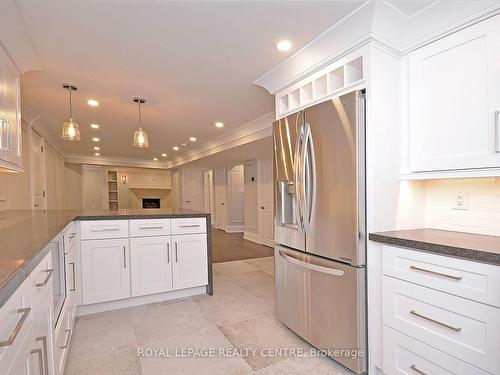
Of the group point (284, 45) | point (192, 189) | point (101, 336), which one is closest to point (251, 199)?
point (192, 189)

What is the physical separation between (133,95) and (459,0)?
9.51 feet

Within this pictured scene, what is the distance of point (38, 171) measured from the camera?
429cm

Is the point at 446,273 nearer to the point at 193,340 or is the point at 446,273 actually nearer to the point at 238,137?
the point at 193,340

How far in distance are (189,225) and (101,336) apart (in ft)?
3.99

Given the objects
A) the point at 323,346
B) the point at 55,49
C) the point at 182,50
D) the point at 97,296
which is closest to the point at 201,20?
the point at 182,50

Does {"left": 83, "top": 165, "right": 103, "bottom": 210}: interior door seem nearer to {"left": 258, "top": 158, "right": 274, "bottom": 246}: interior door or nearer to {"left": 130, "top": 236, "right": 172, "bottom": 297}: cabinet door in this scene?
{"left": 258, "top": 158, "right": 274, "bottom": 246}: interior door

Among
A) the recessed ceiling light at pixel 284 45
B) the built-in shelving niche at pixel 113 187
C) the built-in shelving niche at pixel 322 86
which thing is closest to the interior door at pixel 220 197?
the built-in shelving niche at pixel 113 187

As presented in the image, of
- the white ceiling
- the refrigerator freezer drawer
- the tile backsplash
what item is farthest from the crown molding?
the tile backsplash

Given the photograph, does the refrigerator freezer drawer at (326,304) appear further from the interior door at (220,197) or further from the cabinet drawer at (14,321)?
the interior door at (220,197)

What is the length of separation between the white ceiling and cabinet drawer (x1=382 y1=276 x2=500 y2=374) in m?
1.64

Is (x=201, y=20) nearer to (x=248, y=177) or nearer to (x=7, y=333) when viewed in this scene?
(x=7, y=333)

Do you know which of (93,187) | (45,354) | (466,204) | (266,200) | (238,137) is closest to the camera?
(45,354)

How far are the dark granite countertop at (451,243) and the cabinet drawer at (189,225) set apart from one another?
1858mm

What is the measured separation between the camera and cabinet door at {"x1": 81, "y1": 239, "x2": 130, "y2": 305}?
8.16ft
